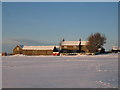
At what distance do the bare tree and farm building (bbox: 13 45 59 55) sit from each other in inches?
584

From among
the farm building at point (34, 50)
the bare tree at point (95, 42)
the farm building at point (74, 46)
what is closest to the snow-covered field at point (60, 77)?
the bare tree at point (95, 42)

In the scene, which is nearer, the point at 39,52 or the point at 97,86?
the point at 97,86

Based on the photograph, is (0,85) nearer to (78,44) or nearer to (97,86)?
(97,86)

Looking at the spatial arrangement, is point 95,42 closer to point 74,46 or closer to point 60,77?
point 74,46

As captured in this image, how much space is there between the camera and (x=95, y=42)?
70.5m

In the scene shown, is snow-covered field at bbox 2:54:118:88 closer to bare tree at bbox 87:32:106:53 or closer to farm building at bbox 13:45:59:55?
bare tree at bbox 87:32:106:53

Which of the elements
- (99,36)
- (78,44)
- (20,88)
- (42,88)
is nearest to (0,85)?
(20,88)

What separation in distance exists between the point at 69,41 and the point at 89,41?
25.2 m

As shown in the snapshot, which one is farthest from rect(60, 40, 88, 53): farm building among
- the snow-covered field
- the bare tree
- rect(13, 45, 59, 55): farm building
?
the snow-covered field

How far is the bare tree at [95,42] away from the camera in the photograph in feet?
227

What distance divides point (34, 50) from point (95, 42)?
24504 mm

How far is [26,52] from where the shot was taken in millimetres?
80875

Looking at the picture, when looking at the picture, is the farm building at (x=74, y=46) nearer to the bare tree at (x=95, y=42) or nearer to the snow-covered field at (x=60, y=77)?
the bare tree at (x=95, y=42)

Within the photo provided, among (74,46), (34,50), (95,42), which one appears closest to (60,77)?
(95,42)
